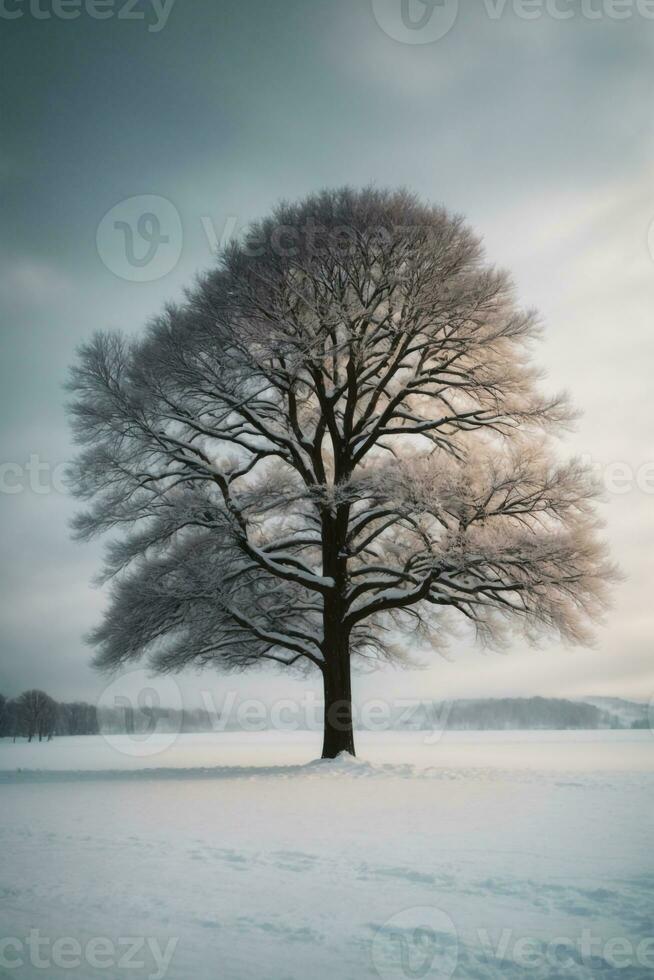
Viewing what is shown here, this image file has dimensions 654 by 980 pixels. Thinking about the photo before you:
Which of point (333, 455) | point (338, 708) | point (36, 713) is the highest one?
point (333, 455)

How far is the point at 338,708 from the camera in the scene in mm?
15273

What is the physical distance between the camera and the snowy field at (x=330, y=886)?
13.3 ft

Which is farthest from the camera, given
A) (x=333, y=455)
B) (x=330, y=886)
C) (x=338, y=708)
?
(x=333, y=455)

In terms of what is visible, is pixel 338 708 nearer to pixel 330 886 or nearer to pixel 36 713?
pixel 330 886

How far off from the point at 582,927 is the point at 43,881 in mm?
4012

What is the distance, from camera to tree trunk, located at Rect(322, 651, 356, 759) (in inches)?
592

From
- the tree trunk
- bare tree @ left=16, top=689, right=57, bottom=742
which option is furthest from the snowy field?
bare tree @ left=16, top=689, right=57, bottom=742

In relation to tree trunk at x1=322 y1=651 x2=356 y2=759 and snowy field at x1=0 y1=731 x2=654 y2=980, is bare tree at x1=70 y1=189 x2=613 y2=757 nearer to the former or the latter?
tree trunk at x1=322 y1=651 x2=356 y2=759

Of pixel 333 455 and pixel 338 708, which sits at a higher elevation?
pixel 333 455

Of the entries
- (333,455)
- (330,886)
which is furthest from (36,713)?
(330,886)

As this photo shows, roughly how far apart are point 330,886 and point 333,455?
43.5 feet

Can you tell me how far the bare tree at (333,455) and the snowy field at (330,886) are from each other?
559 centimetres

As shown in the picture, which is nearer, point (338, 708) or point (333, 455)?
point (338, 708)

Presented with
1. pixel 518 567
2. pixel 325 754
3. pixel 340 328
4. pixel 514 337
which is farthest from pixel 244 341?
pixel 325 754
